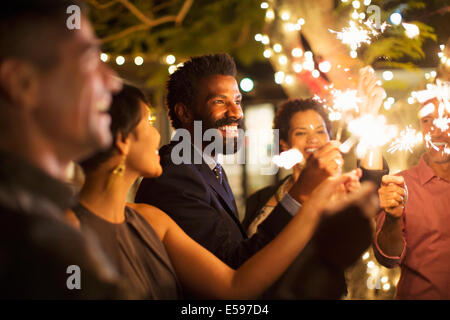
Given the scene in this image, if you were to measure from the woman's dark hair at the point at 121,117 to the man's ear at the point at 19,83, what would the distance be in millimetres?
749

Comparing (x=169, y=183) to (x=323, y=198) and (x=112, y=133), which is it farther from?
(x=323, y=198)

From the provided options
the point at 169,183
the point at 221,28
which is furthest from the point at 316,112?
the point at 221,28

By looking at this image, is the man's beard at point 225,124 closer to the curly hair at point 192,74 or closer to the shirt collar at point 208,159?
the shirt collar at point 208,159

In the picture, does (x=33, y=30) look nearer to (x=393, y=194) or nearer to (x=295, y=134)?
(x=393, y=194)

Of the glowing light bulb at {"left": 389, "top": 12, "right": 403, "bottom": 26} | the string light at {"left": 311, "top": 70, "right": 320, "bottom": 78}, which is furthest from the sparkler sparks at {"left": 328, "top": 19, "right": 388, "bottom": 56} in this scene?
the string light at {"left": 311, "top": 70, "right": 320, "bottom": 78}

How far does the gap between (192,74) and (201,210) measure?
1109 mm

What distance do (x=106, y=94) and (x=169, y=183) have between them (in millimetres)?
1266

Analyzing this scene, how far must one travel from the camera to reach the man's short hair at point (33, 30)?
1.32 m

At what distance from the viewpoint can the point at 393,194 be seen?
9.18 ft

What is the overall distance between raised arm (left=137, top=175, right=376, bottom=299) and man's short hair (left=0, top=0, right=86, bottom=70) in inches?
47.0

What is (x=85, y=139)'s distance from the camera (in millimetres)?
1441

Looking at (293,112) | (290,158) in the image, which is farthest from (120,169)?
(293,112)

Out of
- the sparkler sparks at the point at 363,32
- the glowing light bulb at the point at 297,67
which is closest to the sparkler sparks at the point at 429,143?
the sparkler sparks at the point at 363,32
